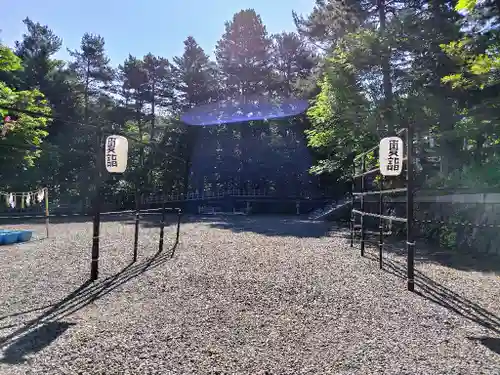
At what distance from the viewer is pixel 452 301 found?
371 cm

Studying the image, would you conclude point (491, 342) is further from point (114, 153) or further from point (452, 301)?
point (114, 153)

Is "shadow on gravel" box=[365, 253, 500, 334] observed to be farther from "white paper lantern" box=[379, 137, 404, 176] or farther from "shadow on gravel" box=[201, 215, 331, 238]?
"shadow on gravel" box=[201, 215, 331, 238]

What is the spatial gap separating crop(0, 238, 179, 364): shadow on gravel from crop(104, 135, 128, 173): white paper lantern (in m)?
1.43

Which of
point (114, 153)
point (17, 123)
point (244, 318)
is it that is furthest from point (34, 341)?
point (17, 123)

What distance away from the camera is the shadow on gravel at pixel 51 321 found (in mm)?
2424

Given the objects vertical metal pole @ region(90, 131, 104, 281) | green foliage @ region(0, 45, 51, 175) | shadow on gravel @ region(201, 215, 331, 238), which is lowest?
shadow on gravel @ region(201, 215, 331, 238)

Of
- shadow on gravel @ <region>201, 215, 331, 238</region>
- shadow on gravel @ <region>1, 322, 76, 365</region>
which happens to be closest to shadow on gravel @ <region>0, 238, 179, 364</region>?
shadow on gravel @ <region>1, 322, 76, 365</region>

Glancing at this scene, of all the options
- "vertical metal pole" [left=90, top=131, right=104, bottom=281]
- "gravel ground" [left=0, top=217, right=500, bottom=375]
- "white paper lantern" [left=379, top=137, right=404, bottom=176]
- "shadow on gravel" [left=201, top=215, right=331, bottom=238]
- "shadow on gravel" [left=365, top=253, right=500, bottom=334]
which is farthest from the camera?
"shadow on gravel" [left=201, top=215, right=331, bottom=238]

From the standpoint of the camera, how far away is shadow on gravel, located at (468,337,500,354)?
2.48 meters

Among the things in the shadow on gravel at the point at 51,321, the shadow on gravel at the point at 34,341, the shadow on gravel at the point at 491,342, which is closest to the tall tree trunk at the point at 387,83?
the shadow on gravel at the point at 491,342

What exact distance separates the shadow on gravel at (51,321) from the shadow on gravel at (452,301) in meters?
3.32

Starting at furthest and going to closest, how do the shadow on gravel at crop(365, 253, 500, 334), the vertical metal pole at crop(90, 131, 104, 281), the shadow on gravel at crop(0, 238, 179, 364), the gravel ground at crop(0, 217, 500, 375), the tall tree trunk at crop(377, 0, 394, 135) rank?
the tall tree trunk at crop(377, 0, 394, 135) → the vertical metal pole at crop(90, 131, 104, 281) → the shadow on gravel at crop(365, 253, 500, 334) → the shadow on gravel at crop(0, 238, 179, 364) → the gravel ground at crop(0, 217, 500, 375)

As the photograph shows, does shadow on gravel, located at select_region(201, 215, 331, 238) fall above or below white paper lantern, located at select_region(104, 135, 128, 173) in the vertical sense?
below

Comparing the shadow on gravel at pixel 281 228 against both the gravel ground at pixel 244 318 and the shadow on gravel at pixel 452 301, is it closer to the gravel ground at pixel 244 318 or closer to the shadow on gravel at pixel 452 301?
the gravel ground at pixel 244 318
